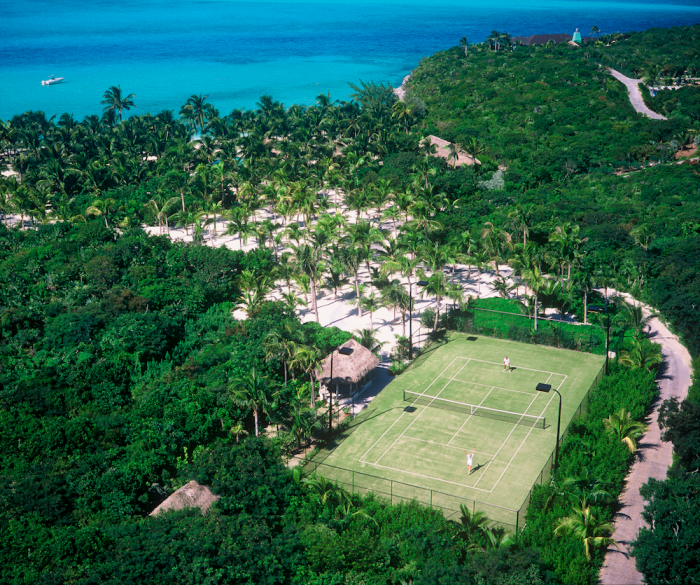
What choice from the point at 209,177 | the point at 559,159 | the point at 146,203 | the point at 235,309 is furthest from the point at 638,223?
the point at 146,203

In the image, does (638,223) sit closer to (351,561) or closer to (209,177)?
(209,177)

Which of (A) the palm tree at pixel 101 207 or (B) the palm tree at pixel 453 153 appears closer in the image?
(A) the palm tree at pixel 101 207

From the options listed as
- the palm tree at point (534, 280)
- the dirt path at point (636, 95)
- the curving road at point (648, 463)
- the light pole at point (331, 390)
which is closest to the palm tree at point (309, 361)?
the light pole at point (331, 390)

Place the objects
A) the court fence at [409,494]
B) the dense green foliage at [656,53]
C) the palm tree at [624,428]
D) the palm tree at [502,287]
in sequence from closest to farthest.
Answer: the court fence at [409,494], the palm tree at [624,428], the palm tree at [502,287], the dense green foliage at [656,53]

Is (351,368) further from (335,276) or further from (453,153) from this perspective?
(453,153)

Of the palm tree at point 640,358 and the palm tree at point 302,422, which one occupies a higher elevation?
the palm tree at point 640,358

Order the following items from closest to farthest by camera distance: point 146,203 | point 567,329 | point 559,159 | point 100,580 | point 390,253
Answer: point 100,580 < point 567,329 < point 390,253 < point 146,203 < point 559,159

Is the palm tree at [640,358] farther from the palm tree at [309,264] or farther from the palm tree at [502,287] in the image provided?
the palm tree at [309,264]
